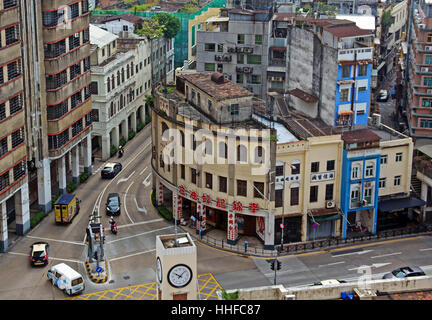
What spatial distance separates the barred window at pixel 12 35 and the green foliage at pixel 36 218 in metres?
23.1

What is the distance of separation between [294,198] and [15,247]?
34.3 meters

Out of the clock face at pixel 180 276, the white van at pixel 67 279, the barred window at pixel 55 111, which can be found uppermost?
the barred window at pixel 55 111

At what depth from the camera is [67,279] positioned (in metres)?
83.1

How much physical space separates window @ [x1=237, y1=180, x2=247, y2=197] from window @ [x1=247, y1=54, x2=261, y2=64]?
36.2 metres

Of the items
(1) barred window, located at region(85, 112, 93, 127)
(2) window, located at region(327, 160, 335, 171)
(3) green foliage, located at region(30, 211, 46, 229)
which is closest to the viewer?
(2) window, located at region(327, 160, 335, 171)

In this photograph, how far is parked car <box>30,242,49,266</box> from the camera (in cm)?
8950

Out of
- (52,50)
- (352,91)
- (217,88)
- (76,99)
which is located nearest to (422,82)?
(352,91)

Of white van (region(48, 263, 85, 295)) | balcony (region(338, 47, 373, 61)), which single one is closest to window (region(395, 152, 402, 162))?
balcony (region(338, 47, 373, 61))

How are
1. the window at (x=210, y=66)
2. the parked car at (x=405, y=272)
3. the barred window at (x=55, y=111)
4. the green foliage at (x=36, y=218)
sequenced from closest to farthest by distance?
the parked car at (x=405, y=272) < the green foliage at (x=36, y=218) < the barred window at (x=55, y=111) < the window at (x=210, y=66)

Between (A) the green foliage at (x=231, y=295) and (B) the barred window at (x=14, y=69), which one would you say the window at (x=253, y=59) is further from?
(A) the green foliage at (x=231, y=295)

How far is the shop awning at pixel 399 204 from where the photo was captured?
327 feet

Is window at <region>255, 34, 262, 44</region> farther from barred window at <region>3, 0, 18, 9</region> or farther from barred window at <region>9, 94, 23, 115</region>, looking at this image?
barred window at <region>9, 94, 23, 115</region>

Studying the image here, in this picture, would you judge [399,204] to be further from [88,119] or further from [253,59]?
[88,119]

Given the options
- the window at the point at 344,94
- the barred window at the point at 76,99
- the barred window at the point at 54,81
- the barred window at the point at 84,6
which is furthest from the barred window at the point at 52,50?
the window at the point at 344,94
